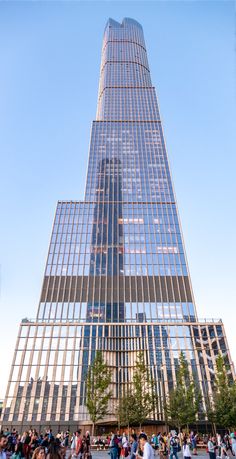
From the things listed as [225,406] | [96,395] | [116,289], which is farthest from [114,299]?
[225,406]

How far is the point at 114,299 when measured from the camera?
66562 mm

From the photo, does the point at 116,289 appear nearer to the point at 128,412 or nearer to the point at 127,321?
the point at 127,321

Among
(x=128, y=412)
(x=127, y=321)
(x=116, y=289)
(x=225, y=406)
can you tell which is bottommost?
(x=128, y=412)

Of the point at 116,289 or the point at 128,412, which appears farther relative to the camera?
the point at 116,289

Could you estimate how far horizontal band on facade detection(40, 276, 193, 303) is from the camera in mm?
66688

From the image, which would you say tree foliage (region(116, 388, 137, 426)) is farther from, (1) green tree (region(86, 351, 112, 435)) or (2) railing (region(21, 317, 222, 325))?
(2) railing (region(21, 317, 222, 325))

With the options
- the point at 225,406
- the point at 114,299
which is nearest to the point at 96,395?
the point at 225,406

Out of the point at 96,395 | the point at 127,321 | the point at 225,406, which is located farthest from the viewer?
the point at 127,321

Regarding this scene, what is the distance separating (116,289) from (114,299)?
8.83 feet

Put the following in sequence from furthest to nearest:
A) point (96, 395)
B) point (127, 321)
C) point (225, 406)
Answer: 1. point (127, 321)
2. point (96, 395)
3. point (225, 406)

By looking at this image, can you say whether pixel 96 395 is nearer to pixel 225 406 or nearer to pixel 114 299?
pixel 225 406

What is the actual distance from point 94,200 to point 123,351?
45.2 m

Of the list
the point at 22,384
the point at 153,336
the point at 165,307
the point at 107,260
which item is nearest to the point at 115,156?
the point at 107,260

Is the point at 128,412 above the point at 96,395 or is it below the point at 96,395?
below
